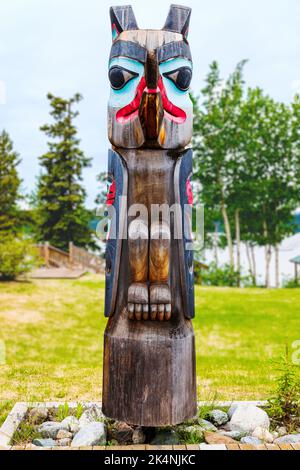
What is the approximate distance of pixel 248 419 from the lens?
428 cm

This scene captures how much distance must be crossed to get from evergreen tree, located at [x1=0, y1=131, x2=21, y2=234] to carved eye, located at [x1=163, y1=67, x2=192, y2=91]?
1725cm

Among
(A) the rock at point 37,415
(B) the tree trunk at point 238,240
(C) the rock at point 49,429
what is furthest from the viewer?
(B) the tree trunk at point 238,240

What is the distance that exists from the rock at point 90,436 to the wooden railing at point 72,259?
50.0ft

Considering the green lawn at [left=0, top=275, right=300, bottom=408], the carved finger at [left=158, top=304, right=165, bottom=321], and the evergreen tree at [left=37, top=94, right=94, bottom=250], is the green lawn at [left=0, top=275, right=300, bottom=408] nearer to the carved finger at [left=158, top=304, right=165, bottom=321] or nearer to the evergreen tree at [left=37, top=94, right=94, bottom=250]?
the carved finger at [left=158, top=304, right=165, bottom=321]

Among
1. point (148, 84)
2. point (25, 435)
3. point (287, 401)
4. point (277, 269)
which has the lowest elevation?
point (25, 435)

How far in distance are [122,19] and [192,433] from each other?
344cm

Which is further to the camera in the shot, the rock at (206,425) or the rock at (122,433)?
the rock at (206,425)

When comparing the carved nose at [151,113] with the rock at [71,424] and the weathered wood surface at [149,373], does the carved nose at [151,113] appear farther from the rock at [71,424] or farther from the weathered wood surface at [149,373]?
the rock at [71,424]

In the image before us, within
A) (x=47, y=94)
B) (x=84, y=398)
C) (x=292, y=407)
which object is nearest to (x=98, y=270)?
(x=47, y=94)

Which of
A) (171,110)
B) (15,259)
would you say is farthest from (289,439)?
(15,259)

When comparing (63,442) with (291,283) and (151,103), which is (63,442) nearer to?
(151,103)

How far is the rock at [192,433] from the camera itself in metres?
4.00

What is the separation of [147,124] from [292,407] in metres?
2.91

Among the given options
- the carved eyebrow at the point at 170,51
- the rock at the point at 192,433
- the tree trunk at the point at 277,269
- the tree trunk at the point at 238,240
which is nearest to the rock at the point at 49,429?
the rock at the point at 192,433
